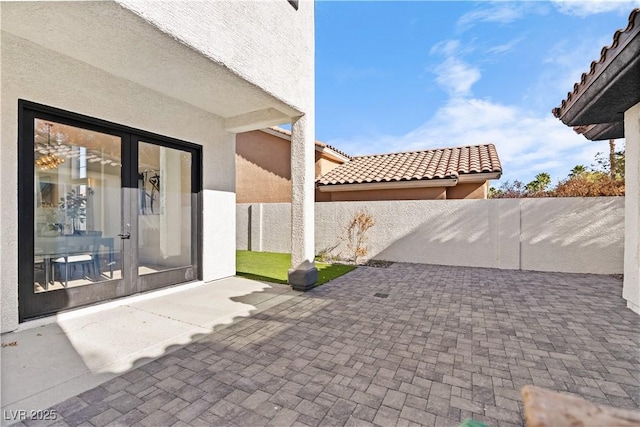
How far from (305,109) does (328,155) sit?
12.3 meters

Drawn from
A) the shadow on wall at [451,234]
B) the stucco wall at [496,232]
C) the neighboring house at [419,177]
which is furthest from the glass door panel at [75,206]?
the neighboring house at [419,177]

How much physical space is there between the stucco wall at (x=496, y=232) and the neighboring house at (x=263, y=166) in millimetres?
4651

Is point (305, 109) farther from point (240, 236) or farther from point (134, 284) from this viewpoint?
point (240, 236)

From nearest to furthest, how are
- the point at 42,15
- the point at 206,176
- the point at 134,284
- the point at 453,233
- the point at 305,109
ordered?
the point at 42,15, the point at 134,284, the point at 305,109, the point at 206,176, the point at 453,233

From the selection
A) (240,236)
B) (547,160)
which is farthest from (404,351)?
(547,160)

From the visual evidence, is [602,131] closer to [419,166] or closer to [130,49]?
[419,166]

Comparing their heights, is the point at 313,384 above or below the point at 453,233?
below

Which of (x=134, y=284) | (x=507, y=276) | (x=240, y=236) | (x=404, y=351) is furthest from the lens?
(x=240, y=236)

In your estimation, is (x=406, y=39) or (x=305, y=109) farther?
(x=406, y=39)

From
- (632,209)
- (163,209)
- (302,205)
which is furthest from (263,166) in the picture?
(632,209)

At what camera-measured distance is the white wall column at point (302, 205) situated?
823 centimetres

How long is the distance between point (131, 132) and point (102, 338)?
184 inches

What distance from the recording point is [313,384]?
376cm

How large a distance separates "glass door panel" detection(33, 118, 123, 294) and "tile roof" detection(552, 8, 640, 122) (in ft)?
32.7
